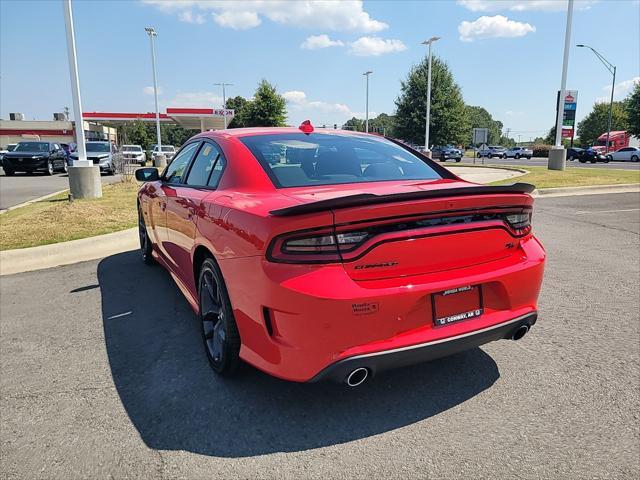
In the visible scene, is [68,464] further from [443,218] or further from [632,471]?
[632,471]

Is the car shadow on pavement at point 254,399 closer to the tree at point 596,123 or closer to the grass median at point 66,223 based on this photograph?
the grass median at point 66,223

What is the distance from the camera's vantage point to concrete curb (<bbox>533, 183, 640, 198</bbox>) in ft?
43.0

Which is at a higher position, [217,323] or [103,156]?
[103,156]

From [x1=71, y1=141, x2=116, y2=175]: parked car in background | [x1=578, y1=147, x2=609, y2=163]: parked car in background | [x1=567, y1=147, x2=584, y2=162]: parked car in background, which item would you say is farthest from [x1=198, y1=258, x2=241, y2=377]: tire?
[x1=567, y1=147, x2=584, y2=162]: parked car in background

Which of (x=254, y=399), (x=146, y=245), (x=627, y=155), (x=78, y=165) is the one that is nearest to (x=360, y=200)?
(x=254, y=399)

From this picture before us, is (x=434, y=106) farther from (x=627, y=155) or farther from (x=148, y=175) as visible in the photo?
(x=148, y=175)

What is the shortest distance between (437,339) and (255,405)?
114 centimetres

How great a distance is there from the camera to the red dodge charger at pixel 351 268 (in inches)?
89.7

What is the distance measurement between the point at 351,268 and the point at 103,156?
24.7 metres

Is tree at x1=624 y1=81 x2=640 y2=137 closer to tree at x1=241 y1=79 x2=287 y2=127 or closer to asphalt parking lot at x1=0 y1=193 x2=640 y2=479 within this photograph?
tree at x1=241 y1=79 x2=287 y2=127

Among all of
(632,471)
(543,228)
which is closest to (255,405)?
(632,471)

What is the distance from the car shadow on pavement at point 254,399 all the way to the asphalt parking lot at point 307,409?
0.01m

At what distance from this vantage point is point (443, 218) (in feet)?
8.16

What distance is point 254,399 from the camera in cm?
284
